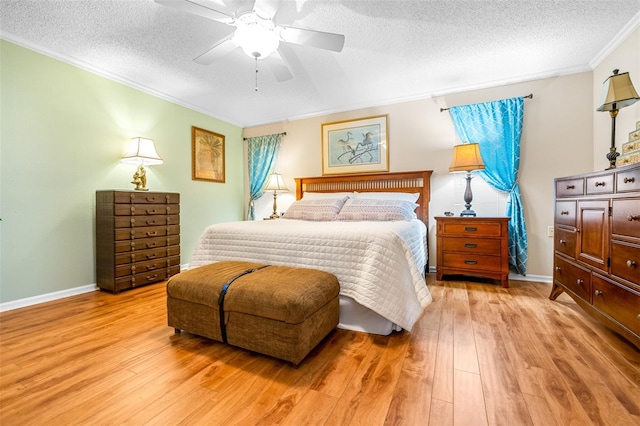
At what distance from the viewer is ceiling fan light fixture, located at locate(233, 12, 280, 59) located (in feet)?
5.97

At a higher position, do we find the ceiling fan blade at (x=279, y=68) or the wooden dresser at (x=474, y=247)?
the ceiling fan blade at (x=279, y=68)

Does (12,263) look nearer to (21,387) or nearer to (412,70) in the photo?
(21,387)

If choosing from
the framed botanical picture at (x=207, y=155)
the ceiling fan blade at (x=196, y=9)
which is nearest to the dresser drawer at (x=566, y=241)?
the ceiling fan blade at (x=196, y=9)

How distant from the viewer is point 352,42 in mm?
2492

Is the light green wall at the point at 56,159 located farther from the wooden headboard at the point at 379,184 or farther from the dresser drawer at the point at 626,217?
the dresser drawer at the point at 626,217

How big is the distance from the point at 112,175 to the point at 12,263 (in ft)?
3.88

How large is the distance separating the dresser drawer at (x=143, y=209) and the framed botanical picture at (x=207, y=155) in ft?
2.73

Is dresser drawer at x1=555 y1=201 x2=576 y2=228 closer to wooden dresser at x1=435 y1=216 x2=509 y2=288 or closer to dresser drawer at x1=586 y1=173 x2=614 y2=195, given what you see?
dresser drawer at x1=586 y1=173 x2=614 y2=195

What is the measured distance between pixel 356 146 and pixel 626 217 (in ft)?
9.58

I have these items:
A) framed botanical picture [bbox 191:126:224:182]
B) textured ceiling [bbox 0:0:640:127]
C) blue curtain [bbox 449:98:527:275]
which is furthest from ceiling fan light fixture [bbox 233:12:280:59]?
blue curtain [bbox 449:98:527:275]

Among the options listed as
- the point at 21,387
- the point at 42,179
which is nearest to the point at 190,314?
the point at 21,387

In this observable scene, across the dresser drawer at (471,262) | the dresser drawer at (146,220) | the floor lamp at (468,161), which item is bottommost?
the dresser drawer at (471,262)

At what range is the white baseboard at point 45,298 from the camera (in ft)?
7.80

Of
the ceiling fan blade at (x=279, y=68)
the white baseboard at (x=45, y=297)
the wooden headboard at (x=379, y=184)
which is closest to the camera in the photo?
the ceiling fan blade at (x=279, y=68)
